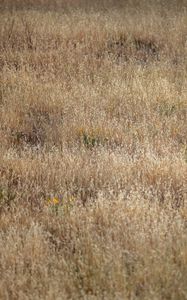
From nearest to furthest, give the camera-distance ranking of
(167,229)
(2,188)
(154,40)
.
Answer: (167,229)
(2,188)
(154,40)

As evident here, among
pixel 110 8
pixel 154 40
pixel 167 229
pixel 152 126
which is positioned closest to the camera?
pixel 167 229

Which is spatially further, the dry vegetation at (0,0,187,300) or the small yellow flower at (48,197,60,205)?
the small yellow flower at (48,197,60,205)

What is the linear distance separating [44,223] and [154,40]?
640 cm

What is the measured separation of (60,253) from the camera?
13.9 ft

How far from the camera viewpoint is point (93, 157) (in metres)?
5.98

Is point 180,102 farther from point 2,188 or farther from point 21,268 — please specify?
point 21,268

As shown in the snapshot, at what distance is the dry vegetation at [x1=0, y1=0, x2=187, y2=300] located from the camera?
387 centimetres

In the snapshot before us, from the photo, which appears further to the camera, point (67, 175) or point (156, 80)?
point (156, 80)

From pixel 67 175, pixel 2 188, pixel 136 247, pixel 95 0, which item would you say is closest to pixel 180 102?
pixel 67 175

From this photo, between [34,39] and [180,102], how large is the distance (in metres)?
3.90

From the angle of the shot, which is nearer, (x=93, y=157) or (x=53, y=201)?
(x=53, y=201)

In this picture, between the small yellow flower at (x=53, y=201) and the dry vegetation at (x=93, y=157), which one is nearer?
the dry vegetation at (x=93, y=157)

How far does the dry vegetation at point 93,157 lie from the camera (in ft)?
12.7

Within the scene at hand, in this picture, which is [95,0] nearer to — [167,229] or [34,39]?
[34,39]
